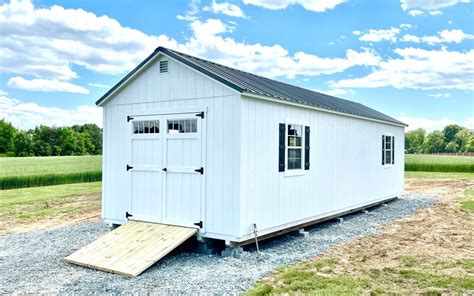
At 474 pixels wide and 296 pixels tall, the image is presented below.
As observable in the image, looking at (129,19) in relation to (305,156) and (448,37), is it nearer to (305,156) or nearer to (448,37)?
(305,156)

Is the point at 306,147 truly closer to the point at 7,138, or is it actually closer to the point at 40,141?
the point at 40,141

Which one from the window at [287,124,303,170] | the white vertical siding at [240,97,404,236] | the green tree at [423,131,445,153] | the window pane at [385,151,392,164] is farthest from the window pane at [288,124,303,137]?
the green tree at [423,131,445,153]

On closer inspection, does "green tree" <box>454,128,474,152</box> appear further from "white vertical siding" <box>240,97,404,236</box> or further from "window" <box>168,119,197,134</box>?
"window" <box>168,119,197,134</box>

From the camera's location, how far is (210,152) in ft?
20.7

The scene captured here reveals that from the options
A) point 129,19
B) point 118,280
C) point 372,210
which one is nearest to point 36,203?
point 129,19

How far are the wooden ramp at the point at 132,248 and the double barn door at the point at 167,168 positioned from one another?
298 millimetres

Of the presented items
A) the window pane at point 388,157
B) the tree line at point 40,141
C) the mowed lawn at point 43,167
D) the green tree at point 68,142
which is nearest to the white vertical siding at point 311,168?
the window pane at point 388,157

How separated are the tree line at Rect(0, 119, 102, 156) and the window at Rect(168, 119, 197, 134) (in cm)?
4521

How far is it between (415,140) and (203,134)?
85.8 metres

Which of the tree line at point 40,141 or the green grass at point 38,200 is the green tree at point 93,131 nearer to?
the tree line at point 40,141

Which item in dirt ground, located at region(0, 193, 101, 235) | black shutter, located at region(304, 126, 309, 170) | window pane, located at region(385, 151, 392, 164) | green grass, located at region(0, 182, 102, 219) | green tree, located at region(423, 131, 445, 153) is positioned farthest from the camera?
green tree, located at region(423, 131, 445, 153)

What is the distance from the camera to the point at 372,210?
1130cm

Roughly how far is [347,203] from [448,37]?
21502 millimetres

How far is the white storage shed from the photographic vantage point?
6109 millimetres
